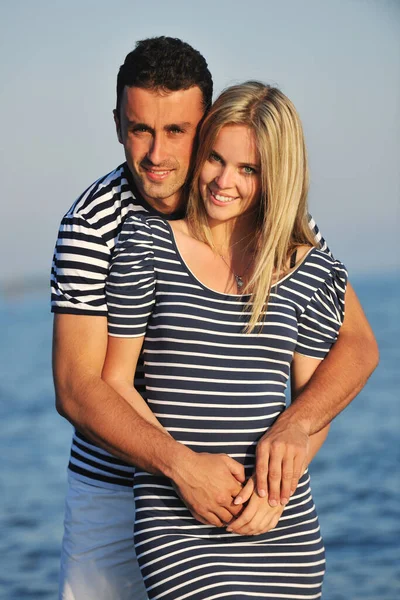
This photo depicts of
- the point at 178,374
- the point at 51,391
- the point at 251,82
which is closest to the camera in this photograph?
the point at 178,374

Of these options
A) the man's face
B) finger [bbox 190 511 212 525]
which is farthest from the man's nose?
finger [bbox 190 511 212 525]

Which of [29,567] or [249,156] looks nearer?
[249,156]

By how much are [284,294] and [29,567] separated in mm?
3678

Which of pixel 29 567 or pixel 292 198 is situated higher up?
pixel 292 198

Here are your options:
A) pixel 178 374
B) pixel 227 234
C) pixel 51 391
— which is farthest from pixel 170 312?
pixel 51 391

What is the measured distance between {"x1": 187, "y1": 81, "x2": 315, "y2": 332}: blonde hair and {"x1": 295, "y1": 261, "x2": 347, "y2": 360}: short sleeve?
0.14m

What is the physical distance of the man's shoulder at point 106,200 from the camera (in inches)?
115

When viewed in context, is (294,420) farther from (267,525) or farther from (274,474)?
(267,525)

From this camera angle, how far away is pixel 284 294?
279cm

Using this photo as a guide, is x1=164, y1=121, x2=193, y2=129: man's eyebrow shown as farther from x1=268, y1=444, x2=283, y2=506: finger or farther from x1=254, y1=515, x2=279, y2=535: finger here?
x1=254, y1=515, x2=279, y2=535: finger

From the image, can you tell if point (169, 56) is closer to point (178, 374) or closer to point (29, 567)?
point (178, 374)

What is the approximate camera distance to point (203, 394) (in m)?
2.66

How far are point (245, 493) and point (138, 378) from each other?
1.68 ft

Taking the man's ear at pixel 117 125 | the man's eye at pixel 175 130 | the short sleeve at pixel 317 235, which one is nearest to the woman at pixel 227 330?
the man's eye at pixel 175 130
